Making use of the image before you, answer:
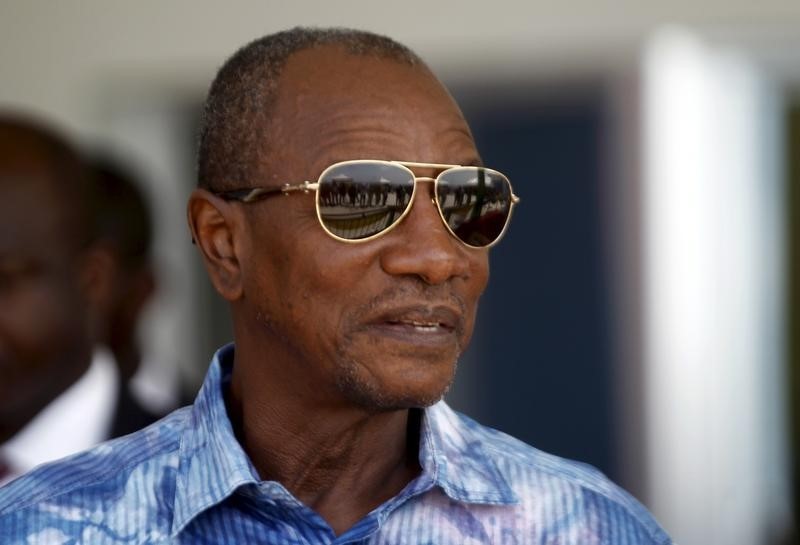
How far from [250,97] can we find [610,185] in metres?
4.08

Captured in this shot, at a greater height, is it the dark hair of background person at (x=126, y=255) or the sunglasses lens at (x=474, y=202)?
the sunglasses lens at (x=474, y=202)

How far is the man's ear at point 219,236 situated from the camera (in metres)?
2.43

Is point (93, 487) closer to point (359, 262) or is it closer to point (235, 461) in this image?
point (235, 461)

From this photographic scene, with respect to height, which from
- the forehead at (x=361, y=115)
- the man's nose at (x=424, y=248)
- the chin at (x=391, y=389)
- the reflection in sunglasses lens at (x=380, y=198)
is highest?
the forehead at (x=361, y=115)

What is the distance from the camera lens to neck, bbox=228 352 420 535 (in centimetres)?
234

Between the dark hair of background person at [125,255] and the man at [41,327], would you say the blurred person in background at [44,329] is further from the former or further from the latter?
the dark hair of background person at [125,255]

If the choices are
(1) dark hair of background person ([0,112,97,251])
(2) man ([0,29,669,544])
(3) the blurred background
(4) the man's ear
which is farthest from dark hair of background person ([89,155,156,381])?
(2) man ([0,29,669,544])

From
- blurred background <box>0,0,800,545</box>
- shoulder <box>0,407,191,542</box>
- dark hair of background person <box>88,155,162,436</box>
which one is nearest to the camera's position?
shoulder <box>0,407,191,542</box>

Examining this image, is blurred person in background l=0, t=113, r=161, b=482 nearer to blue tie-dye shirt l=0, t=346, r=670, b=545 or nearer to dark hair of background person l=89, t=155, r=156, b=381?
dark hair of background person l=89, t=155, r=156, b=381

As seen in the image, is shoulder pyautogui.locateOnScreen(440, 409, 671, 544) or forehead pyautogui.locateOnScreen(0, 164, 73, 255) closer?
shoulder pyautogui.locateOnScreen(440, 409, 671, 544)

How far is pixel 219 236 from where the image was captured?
2457mm

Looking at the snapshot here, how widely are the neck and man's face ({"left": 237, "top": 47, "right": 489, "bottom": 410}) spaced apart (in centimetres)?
4

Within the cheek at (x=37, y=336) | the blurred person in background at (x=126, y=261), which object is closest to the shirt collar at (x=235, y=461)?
the cheek at (x=37, y=336)

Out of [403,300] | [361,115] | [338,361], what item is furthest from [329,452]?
[361,115]
